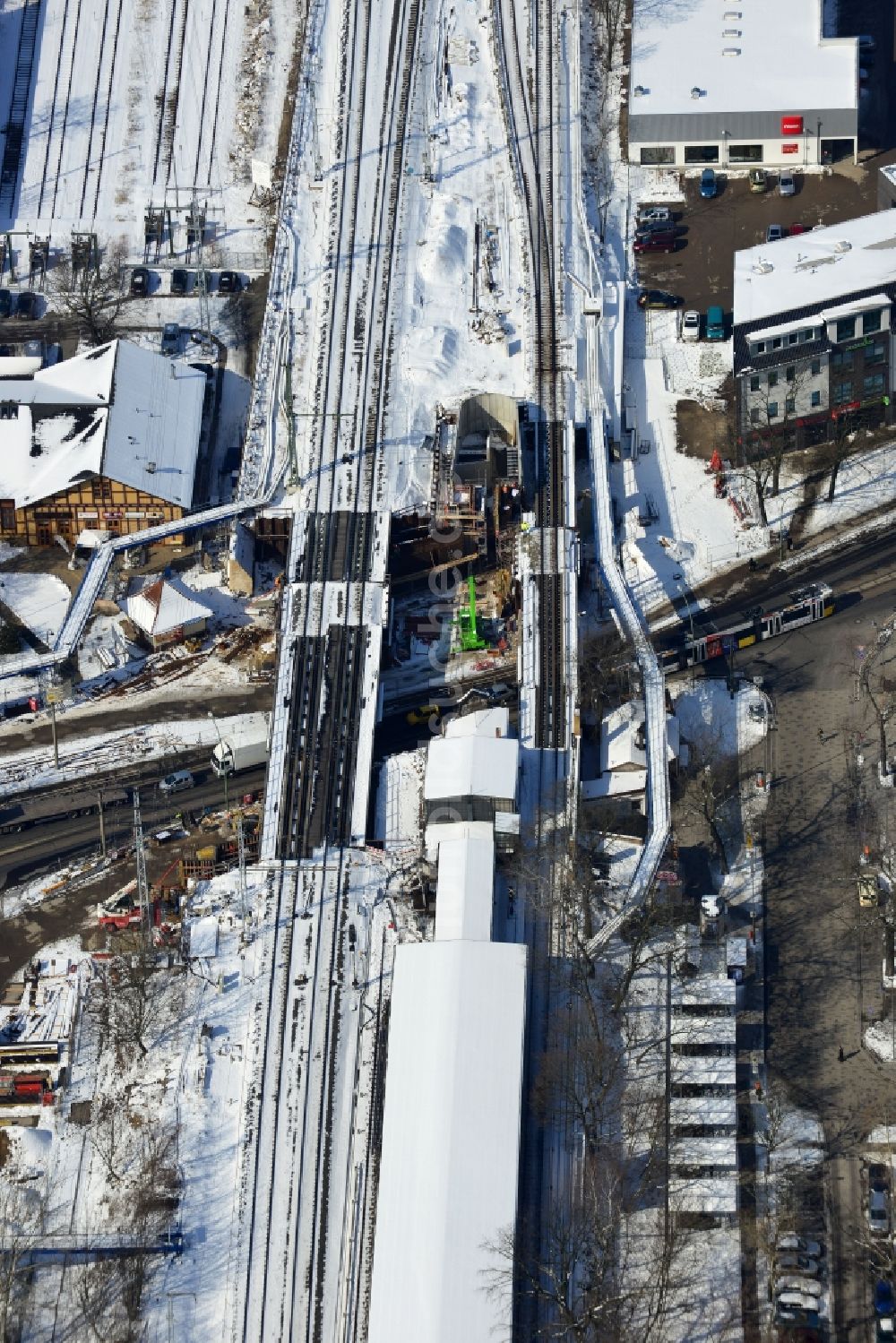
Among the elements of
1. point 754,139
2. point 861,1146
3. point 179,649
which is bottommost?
point 861,1146

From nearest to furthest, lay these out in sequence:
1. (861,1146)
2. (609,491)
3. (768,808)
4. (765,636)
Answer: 1. (861,1146)
2. (768,808)
3. (765,636)
4. (609,491)

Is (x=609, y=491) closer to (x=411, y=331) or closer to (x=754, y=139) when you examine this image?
(x=411, y=331)

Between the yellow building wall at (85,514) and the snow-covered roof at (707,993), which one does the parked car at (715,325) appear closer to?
the yellow building wall at (85,514)

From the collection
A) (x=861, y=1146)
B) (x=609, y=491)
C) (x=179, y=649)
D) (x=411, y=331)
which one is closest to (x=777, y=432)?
(x=609, y=491)

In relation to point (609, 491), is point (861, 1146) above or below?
below

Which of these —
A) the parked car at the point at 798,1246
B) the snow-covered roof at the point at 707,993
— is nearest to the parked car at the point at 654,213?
→ the snow-covered roof at the point at 707,993
